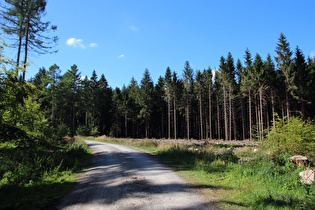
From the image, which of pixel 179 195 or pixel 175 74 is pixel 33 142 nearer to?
pixel 179 195

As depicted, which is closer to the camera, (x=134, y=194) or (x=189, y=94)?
(x=134, y=194)

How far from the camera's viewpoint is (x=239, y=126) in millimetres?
51406

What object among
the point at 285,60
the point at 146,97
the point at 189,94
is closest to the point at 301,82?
the point at 285,60

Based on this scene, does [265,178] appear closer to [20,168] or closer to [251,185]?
[251,185]

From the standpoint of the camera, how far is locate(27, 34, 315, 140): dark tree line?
31.3m

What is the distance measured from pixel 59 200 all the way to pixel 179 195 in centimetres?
328

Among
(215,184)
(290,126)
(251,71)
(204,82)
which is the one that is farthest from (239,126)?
(215,184)

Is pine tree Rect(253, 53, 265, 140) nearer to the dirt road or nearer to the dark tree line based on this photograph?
the dark tree line

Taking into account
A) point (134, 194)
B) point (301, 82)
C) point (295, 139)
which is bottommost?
point (134, 194)

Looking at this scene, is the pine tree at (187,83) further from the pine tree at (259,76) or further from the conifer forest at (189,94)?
the pine tree at (259,76)

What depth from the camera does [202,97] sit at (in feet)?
154

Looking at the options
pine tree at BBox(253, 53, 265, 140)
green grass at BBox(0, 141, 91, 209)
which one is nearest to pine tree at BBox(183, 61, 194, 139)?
pine tree at BBox(253, 53, 265, 140)

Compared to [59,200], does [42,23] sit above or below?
above

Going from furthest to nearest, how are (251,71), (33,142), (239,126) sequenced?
(239,126) → (251,71) → (33,142)
